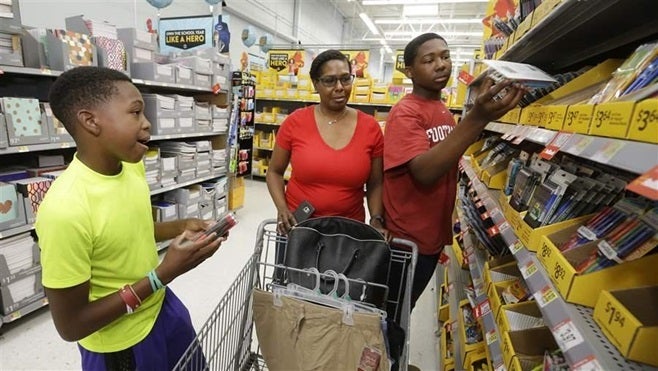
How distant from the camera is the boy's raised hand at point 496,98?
3.29 feet

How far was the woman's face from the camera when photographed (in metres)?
1.61

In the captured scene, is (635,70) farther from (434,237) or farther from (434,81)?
(434,237)

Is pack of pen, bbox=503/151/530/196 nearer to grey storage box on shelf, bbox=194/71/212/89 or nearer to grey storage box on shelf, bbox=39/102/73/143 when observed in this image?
grey storage box on shelf, bbox=39/102/73/143

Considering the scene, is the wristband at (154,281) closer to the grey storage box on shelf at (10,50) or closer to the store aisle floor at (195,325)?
the store aisle floor at (195,325)

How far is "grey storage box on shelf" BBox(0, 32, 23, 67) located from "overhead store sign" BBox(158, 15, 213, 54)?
231cm

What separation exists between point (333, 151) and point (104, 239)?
3.20ft

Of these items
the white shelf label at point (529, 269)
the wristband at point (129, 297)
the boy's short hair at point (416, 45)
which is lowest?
the wristband at point (129, 297)

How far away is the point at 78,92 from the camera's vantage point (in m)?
0.94

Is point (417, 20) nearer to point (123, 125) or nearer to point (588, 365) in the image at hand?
point (123, 125)

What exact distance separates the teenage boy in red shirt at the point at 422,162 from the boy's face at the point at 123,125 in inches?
35.7

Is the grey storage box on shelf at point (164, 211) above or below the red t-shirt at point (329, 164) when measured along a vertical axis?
below

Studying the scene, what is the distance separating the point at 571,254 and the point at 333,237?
30.1 inches

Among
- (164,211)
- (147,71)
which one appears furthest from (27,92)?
(164,211)

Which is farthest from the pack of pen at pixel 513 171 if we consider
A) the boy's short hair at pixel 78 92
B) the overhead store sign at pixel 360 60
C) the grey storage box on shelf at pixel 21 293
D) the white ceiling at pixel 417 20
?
the white ceiling at pixel 417 20
